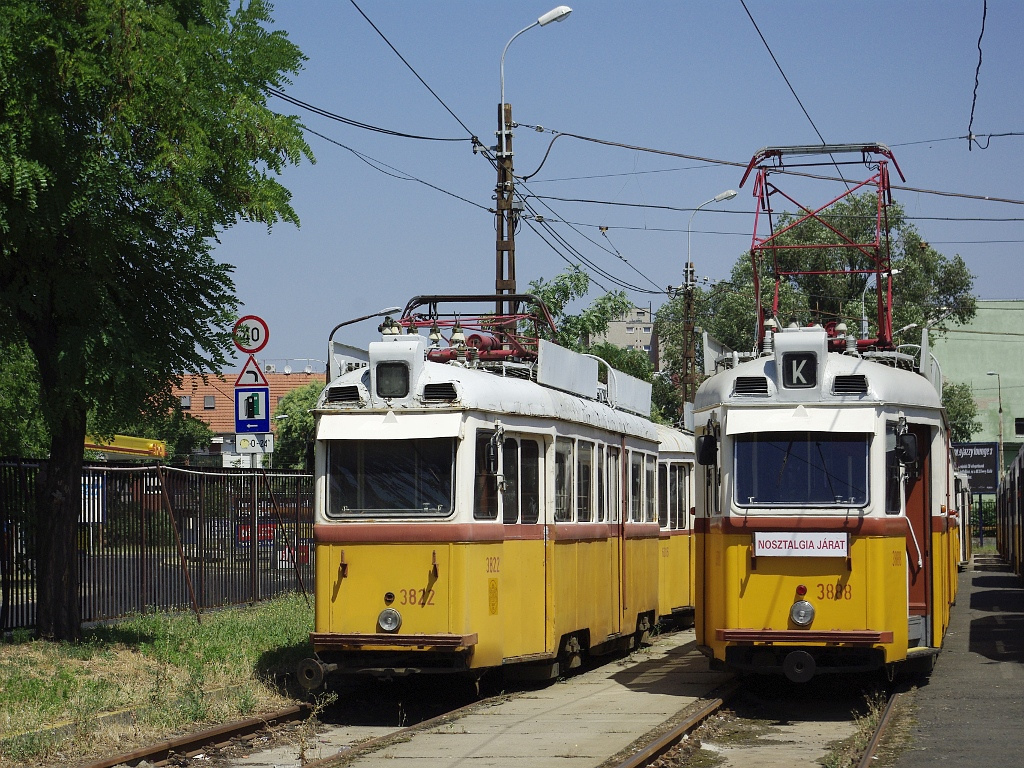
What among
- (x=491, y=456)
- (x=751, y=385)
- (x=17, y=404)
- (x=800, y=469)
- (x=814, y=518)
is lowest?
(x=814, y=518)

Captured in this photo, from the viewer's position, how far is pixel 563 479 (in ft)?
44.0

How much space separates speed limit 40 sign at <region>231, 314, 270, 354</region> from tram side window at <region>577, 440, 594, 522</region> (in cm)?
345

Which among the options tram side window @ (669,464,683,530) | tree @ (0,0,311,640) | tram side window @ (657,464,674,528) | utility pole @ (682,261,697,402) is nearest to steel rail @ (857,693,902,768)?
tram side window @ (657,464,674,528)

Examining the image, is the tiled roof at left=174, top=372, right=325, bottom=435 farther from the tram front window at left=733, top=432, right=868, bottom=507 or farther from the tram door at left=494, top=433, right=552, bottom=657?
the tram front window at left=733, top=432, right=868, bottom=507

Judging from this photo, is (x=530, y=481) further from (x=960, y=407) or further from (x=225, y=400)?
(x=225, y=400)

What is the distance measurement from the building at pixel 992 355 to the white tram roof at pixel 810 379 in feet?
205

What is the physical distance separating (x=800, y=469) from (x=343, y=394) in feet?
12.9

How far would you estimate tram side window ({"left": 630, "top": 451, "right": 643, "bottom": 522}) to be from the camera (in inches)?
640

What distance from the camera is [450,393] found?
11.8 metres

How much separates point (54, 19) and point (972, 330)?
66.1 m

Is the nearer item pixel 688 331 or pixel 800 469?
pixel 800 469

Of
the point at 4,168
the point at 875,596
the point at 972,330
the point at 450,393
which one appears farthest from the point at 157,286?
the point at 972,330

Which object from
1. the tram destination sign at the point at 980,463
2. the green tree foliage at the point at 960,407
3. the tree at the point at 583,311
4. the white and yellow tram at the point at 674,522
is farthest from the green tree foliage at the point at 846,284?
the white and yellow tram at the point at 674,522

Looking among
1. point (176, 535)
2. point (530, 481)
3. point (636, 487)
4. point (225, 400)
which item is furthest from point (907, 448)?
point (225, 400)
